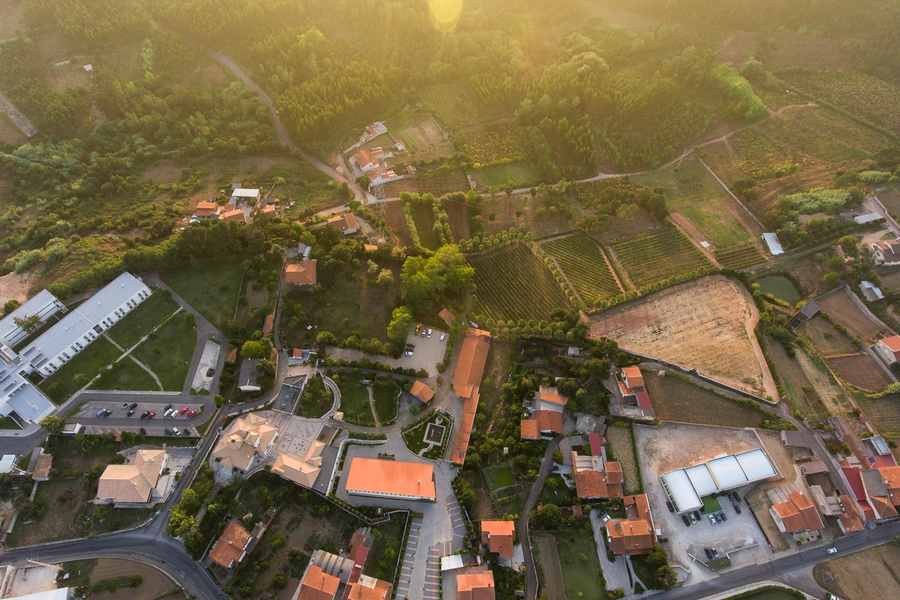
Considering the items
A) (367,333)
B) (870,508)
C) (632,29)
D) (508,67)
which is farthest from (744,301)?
(632,29)

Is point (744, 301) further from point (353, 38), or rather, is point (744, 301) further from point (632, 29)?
point (353, 38)

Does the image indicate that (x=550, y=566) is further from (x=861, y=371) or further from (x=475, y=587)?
(x=861, y=371)

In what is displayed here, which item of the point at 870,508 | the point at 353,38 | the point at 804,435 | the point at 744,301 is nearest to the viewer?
the point at 870,508

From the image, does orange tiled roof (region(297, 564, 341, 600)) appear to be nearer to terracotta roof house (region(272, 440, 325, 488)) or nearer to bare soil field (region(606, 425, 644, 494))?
terracotta roof house (region(272, 440, 325, 488))

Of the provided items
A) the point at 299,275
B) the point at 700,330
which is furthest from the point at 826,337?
the point at 299,275

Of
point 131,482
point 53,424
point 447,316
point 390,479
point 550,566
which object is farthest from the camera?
point 447,316

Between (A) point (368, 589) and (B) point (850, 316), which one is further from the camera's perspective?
(B) point (850, 316)

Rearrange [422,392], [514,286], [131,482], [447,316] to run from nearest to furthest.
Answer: [131,482] → [422,392] → [447,316] → [514,286]

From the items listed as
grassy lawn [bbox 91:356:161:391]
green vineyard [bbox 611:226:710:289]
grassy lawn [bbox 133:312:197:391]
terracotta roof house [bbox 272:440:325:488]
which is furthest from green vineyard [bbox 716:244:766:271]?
grassy lawn [bbox 91:356:161:391]
